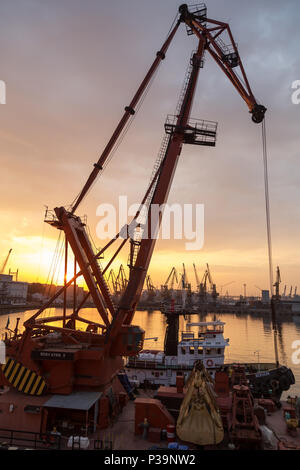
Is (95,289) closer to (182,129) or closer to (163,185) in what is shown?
(163,185)

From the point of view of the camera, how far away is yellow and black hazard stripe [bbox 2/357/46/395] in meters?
16.7

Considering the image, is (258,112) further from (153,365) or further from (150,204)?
(153,365)

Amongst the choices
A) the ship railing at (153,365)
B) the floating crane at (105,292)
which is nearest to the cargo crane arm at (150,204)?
the floating crane at (105,292)

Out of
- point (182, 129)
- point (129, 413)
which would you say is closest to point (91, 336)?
point (129, 413)

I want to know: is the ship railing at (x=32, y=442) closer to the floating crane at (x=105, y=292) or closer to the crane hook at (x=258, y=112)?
the floating crane at (x=105, y=292)

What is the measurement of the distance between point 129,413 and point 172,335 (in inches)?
465

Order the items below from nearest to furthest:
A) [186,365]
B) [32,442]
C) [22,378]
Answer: [32,442] → [22,378] → [186,365]

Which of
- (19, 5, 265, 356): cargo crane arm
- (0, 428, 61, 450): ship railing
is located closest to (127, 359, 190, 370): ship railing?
(19, 5, 265, 356): cargo crane arm

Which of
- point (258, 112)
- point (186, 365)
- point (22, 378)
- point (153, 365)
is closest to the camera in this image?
point (22, 378)

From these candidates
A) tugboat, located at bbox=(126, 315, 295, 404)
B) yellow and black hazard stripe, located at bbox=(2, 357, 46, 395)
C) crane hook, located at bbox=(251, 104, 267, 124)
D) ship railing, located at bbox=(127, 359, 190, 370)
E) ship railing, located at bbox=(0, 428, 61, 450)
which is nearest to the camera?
ship railing, located at bbox=(0, 428, 61, 450)

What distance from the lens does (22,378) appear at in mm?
17094

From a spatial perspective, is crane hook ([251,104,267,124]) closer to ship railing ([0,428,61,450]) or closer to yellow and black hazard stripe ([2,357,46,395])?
yellow and black hazard stripe ([2,357,46,395])

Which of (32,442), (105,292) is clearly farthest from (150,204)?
(32,442)

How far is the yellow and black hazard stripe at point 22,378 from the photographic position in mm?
16688
